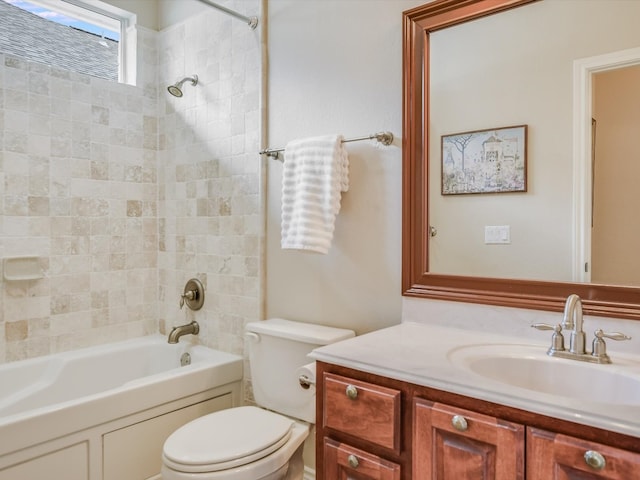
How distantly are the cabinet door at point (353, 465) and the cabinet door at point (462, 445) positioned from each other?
0.09m

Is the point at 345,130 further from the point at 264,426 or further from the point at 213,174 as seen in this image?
the point at 264,426

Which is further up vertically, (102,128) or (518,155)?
(102,128)

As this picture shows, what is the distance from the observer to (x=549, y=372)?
125cm

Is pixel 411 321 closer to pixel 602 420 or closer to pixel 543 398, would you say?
pixel 543 398

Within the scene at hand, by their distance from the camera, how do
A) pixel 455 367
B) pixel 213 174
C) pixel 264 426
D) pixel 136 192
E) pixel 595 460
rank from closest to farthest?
pixel 595 460 < pixel 455 367 < pixel 264 426 < pixel 213 174 < pixel 136 192

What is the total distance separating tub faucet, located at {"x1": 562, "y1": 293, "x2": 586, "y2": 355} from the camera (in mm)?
1209

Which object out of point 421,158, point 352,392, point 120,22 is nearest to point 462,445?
point 352,392

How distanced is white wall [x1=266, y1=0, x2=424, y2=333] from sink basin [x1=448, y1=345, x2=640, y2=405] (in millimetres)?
492

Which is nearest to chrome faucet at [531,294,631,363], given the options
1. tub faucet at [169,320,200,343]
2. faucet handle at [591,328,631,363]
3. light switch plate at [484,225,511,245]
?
faucet handle at [591,328,631,363]

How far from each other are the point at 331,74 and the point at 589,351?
141 cm

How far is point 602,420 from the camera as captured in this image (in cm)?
85

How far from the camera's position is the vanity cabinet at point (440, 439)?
0.88 m

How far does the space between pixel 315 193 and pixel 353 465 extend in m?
0.98

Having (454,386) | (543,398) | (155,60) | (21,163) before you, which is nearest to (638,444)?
(543,398)
